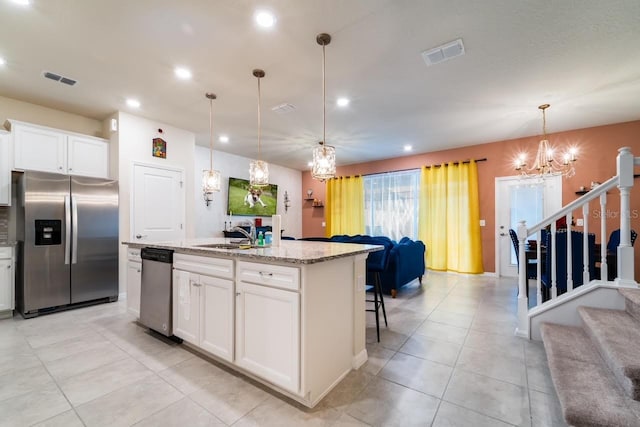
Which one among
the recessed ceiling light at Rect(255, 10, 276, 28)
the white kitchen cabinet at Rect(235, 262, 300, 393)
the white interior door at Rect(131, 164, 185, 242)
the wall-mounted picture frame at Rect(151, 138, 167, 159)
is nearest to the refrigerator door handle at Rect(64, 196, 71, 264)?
the white interior door at Rect(131, 164, 185, 242)

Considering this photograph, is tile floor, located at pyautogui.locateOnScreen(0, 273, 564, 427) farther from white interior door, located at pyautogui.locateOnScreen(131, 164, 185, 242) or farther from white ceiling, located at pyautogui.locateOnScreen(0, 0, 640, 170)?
white ceiling, located at pyautogui.locateOnScreen(0, 0, 640, 170)

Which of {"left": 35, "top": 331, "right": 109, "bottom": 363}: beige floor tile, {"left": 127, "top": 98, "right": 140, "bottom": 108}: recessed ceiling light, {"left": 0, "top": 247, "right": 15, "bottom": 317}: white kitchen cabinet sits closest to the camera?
{"left": 35, "top": 331, "right": 109, "bottom": 363}: beige floor tile

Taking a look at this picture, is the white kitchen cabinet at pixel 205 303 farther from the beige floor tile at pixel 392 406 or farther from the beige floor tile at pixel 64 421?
the beige floor tile at pixel 392 406

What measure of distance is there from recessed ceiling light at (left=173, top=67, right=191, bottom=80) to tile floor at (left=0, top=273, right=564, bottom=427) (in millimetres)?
2821

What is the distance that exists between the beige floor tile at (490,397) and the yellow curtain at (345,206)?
5.32 metres

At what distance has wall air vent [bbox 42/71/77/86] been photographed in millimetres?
3066

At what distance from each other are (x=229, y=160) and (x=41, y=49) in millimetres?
3952

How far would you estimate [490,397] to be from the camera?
1.80 metres

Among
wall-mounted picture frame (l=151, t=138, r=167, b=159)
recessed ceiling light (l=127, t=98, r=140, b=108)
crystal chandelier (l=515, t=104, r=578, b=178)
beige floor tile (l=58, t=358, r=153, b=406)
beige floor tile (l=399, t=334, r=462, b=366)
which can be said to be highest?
recessed ceiling light (l=127, t=98, r=140, b=108)

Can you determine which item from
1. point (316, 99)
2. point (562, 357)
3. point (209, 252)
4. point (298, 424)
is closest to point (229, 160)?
point (316, 99)

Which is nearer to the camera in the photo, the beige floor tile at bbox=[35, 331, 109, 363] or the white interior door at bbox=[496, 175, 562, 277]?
the beige floor tile at bbox=[35, 331, 109, 363]

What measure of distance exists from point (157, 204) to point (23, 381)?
2.89 meters

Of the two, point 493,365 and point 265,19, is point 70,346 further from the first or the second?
point 493,365

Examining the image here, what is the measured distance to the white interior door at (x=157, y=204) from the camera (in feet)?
13.9
